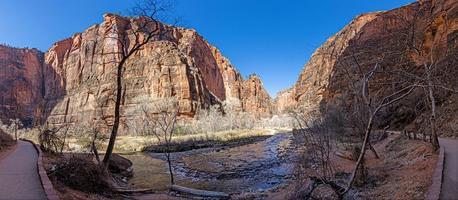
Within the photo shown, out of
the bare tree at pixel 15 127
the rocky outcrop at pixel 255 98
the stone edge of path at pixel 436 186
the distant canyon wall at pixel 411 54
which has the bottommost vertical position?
the stone edge of path at pixel 436 186

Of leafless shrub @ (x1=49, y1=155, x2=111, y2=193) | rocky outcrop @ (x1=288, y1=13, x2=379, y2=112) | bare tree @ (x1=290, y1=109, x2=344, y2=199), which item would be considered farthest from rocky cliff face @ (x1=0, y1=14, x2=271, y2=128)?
leafless shrub @ (x1=49, y1=155, x2=111, y2=193)

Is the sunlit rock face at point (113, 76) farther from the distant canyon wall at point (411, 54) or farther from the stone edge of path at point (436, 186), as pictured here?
the stone edge of path at point (436, 186)

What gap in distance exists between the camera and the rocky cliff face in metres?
112

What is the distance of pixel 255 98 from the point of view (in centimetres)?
18538

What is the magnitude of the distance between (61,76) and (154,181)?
14647cm

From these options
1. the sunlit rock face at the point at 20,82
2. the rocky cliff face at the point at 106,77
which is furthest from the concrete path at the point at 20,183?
the sunlit rock face at the point at 20,82

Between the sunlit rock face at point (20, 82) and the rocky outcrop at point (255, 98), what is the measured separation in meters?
105

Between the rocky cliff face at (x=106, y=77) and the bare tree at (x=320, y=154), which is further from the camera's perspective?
the rocky cliff face at (x=106, y=77)

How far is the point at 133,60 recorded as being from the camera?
128 metres

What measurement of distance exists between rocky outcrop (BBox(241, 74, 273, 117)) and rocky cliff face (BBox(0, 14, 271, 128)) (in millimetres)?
592

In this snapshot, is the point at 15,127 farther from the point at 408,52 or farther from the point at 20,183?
the point at 408,52

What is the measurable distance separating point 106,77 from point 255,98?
90052mm

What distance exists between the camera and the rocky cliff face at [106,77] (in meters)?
112

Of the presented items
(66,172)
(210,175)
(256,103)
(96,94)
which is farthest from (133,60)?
(66,172)
